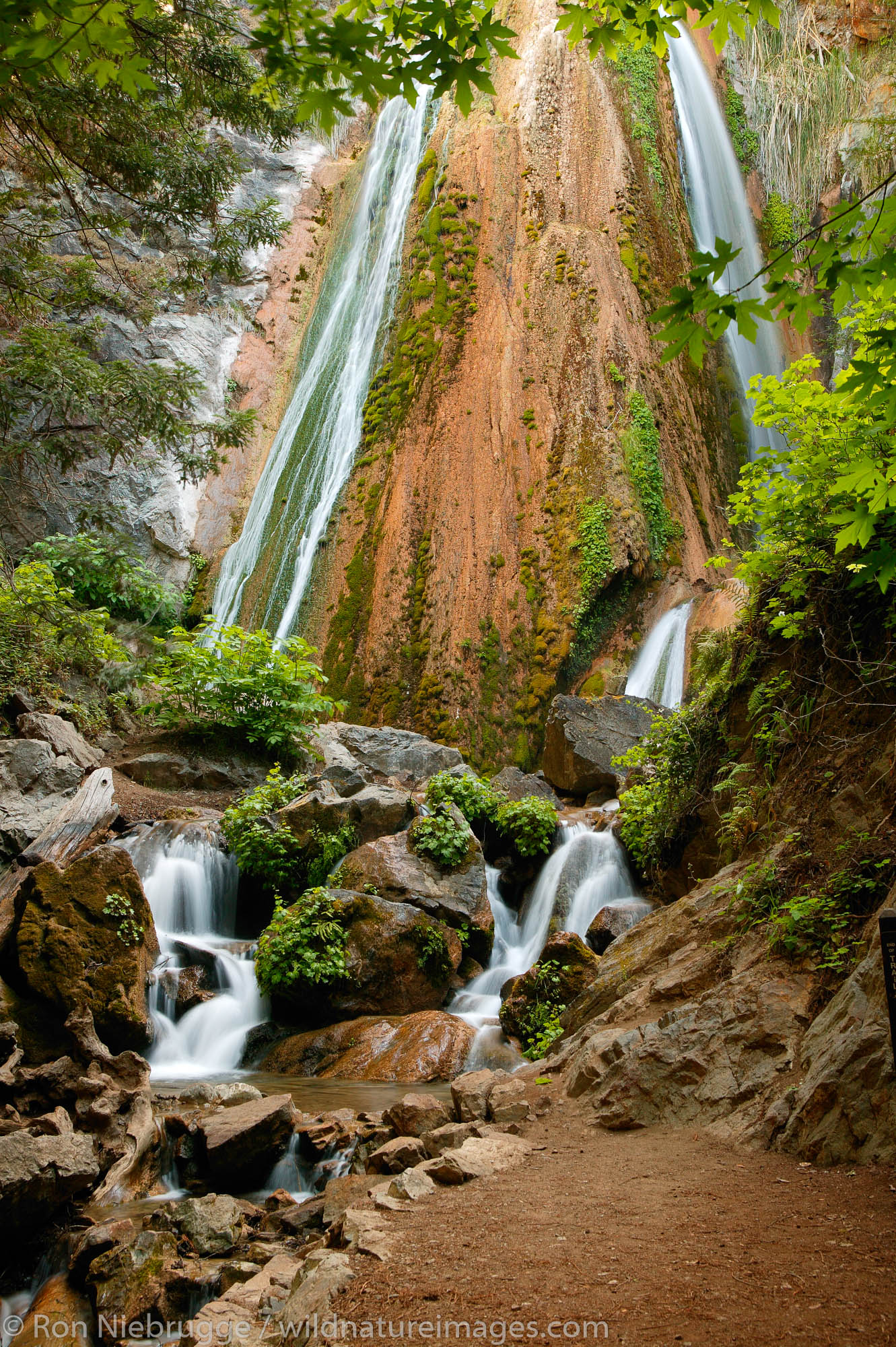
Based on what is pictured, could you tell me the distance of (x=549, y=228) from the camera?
60.7 ft

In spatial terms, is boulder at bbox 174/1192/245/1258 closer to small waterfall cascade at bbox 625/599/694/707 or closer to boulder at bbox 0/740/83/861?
boulder at bbox 0/740/83/861

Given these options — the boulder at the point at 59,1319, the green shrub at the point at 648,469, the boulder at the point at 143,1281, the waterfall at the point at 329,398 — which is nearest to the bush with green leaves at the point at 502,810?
the boulder at the point at 143,1281

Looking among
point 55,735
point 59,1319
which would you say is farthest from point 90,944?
point 55,735

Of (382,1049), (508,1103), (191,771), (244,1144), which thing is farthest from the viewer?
(191,771)

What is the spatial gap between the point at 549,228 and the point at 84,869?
1716 centimetres

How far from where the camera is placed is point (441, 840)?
9.84 meters

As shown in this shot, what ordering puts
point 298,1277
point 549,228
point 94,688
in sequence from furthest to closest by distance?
point 549,228 < point 94,688 < point 298,1277

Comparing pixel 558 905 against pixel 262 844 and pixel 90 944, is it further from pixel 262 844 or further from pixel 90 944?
pixel 90 944

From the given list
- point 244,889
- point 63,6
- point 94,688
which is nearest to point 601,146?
point 94,688

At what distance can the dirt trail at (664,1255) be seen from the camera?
2096 millimetres

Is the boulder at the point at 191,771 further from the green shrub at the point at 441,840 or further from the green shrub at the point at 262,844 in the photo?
the green shrub at the point at 441,840

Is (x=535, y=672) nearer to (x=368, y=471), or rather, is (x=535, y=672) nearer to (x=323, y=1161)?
(x=368, y=471)

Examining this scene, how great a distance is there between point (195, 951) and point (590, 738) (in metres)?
6.30

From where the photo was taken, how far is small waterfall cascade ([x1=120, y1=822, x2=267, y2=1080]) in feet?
25.9
